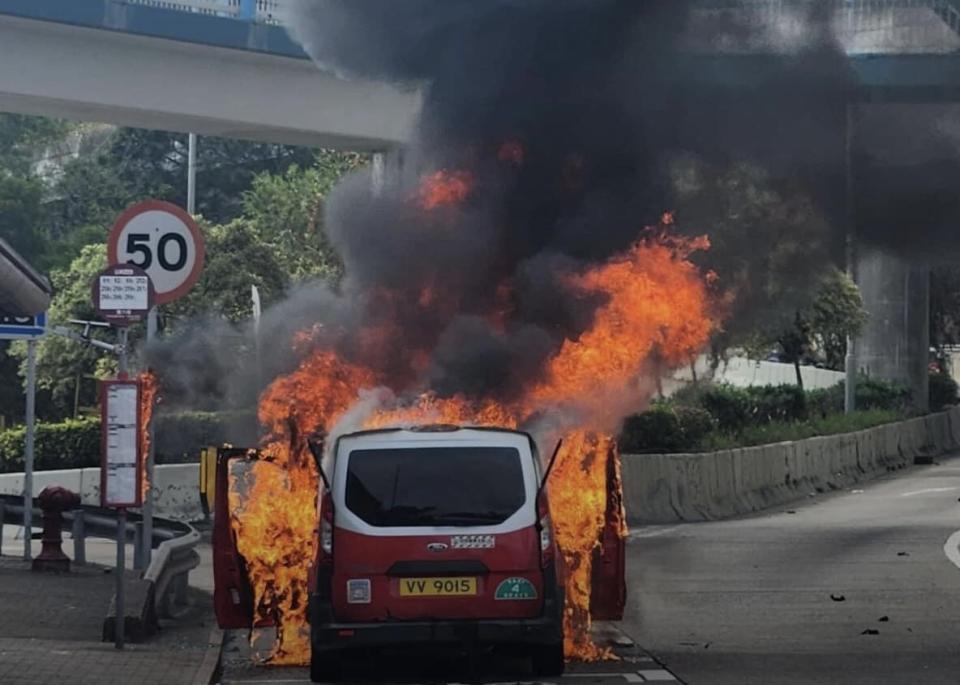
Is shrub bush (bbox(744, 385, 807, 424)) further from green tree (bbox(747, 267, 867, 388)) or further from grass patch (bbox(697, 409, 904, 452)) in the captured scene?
green tree (bbox(747, 267, 867, 388))

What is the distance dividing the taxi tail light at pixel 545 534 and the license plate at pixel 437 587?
17.5 inches

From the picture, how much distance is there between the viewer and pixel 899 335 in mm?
39188

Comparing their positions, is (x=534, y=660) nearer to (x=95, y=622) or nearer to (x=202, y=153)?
(x=95, y=622)

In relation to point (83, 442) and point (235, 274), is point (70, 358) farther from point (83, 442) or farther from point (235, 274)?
point (83, 442)

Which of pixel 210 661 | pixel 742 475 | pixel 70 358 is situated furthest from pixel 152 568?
pixel 70 358

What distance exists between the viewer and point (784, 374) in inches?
2100

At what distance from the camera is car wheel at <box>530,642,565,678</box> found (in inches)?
430

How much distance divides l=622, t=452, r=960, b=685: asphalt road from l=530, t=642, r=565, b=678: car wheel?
0.75 metres

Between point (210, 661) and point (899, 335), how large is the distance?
29657 millimetres

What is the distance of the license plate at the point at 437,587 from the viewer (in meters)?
10.8

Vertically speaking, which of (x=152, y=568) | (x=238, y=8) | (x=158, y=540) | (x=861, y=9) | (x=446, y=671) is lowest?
(x=446, y=671)

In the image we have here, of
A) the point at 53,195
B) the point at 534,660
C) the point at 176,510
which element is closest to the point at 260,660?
the point at 534,660

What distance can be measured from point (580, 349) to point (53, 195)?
53846 mm

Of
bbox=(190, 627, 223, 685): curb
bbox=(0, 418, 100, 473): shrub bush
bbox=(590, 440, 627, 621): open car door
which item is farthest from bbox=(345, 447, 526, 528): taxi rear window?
bbox=(0, 418, 100, 473): shrub bush
